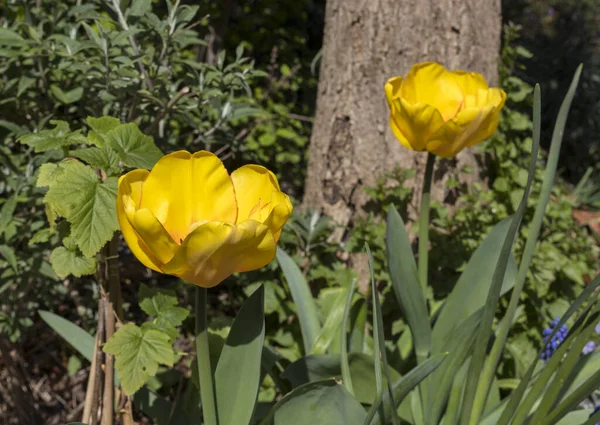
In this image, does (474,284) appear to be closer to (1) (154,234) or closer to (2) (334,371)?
(2) (334,371)

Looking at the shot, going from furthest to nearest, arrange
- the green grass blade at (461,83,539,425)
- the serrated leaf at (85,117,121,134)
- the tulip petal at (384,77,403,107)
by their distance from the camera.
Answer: the tulip petal at (384,77,403,107) → the serrated leaf at (85,117,121,134) → the green grass blade at (461,83,539,425)

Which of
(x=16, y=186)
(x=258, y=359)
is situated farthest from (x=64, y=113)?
(x=258, y=359)

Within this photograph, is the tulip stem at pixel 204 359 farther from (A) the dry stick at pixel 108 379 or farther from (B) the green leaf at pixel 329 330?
(B) the green leaf at pixel 329 330

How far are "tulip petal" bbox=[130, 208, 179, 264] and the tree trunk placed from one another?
144cm

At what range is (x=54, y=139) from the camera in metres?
1.50

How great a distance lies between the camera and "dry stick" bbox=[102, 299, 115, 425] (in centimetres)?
150

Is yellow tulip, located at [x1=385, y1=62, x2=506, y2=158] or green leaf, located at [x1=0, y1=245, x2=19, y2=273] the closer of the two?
yellow tulip, located at [x1=385, y1=62, x2=506, y2=158]

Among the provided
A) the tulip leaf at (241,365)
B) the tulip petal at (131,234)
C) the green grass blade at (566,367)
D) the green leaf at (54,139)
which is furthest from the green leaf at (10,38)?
the green grass blade at (566,367)

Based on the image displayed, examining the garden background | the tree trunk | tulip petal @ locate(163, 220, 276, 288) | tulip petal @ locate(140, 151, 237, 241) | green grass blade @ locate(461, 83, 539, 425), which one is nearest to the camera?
tulip petal @ locate(163, 220, 276, 288)

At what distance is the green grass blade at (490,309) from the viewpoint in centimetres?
128

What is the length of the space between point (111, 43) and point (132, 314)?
4.09ft

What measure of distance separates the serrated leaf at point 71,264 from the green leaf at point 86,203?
0.12 m

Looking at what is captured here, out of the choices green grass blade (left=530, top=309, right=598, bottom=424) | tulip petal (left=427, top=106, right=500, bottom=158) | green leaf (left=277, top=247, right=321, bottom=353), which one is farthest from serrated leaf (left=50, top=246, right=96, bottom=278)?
green grass blade (left=530, top=309, right=598, bottom=424)

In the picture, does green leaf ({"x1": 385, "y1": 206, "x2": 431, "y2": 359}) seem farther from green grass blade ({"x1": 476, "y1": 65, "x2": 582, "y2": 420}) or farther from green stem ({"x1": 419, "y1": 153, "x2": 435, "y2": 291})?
green grass blade ({"x1": 476, "y1": 65, "x2": 582, "y2": 420})
